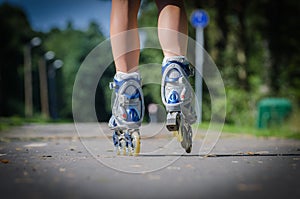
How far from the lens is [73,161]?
14.7 ft

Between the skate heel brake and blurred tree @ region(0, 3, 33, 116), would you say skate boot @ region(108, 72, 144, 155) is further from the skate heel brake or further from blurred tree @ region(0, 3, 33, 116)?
blurred tree @ region(0, 3, 33, 116)

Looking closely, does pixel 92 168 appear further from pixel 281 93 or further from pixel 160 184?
pixel 281 93

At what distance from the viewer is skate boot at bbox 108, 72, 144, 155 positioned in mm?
4691

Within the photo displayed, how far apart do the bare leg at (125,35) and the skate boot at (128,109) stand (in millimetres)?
108

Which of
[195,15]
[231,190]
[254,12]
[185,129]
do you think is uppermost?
[254,12]

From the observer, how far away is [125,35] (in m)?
4.93

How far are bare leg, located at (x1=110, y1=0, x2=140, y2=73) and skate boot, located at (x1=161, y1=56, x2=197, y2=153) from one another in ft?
0.93

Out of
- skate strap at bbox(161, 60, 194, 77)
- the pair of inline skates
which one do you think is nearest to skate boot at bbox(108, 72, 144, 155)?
the pair of inline skates

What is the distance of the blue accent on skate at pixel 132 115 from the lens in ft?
15.4

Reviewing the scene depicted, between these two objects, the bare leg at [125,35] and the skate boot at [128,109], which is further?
the bare leg at [125,35]

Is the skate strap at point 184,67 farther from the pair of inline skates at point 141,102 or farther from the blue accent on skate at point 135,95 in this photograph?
the blue accent on skate at point 135,95

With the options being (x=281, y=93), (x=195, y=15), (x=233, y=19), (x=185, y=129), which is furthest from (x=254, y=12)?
(x=185, y=129)

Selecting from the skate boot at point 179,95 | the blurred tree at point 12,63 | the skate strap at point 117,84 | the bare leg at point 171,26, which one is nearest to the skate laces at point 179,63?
the skate boot at point 179,95

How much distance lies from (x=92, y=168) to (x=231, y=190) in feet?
4.08
